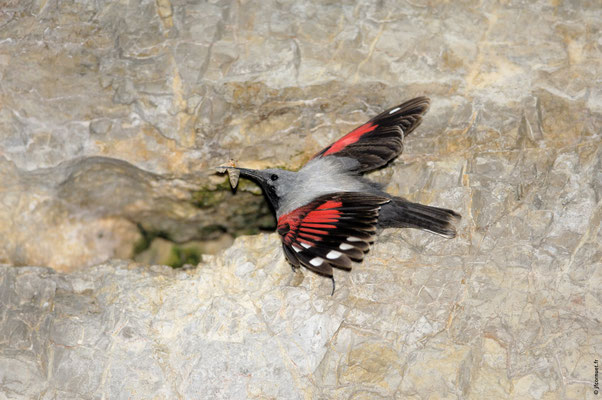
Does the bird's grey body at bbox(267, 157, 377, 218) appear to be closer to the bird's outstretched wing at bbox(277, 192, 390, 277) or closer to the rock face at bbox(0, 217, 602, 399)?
the bird's outstretched wing at bbox(277, 192, 390, 277)

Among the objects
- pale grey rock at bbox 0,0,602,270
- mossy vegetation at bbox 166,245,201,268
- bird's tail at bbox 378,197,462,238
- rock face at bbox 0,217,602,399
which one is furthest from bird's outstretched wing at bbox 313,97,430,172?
mossy vegetation at bbox 166,245,201,268

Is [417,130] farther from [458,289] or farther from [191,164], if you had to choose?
[191,164]

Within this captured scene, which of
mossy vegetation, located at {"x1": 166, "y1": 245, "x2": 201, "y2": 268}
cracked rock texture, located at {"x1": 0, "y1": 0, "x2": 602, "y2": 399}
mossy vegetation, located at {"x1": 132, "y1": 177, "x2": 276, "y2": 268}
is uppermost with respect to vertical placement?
cracked rock texture, located at {"x1": 0, "y1": 0, "x2": 602, "y2": 399}

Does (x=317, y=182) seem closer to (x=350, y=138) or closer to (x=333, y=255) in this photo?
(x=350, y=138)

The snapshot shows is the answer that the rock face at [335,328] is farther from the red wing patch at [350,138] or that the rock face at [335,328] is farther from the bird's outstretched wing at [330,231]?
A: the red wing patch at [350,138]

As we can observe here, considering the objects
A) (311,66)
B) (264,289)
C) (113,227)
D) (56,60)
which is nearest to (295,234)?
(264,289)

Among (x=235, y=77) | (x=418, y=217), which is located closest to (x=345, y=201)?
(x=418, y=217)

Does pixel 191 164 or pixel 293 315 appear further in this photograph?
pixel 191 164

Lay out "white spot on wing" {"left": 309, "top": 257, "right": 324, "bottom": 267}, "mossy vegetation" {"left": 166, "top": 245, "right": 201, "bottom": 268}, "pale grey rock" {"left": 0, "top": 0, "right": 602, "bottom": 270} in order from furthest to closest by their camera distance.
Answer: "mossy vegetation" {"left": 166, "top": 245, "right": 201, "bottom": 268} → "pale grey rock" {"left": 0, "top": 0, "right": 602, "bottom": 270} → "white spot on wing" {"left": 309, "top": 257, "right": 324, "bottom": 267}
